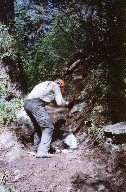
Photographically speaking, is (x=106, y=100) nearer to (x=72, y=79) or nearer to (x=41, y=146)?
(x=41, y=146)

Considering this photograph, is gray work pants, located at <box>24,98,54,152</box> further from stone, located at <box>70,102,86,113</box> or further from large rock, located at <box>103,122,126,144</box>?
stone, located at <box>70,102,86,113</box>

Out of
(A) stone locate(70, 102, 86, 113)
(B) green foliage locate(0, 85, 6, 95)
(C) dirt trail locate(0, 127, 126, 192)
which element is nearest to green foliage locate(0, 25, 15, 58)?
(B) green foliage locate(0, 85, 6, 95)

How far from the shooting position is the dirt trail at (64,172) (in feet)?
17.5

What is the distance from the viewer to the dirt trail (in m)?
5.33

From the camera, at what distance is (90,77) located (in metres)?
9.61

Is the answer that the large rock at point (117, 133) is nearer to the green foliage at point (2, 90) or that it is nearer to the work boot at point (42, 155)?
the work boot at point (42, 155)

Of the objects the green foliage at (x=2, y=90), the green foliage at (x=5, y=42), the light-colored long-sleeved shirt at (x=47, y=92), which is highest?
the green foliage at (x=5, y=42)

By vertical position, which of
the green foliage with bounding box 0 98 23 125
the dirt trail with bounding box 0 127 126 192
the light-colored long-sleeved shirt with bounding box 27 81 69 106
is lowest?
the dirt trail with bounding box 0 127 126 192

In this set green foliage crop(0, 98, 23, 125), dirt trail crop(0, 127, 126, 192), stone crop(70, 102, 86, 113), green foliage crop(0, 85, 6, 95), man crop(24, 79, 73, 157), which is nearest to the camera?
dirt trail crop(0, 127, 126, 192)

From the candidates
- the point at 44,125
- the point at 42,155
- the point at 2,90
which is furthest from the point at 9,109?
the point at 42,155

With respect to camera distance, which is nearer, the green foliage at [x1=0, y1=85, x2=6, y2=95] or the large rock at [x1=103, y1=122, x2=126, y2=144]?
the large rock at [x1=103, y1=122, x2=126, y2=144]

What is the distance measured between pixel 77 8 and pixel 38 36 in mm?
2723

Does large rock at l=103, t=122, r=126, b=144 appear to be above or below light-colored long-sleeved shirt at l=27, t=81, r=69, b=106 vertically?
below

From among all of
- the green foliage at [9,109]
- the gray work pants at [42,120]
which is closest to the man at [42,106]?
the gray work pants at [42,120]
